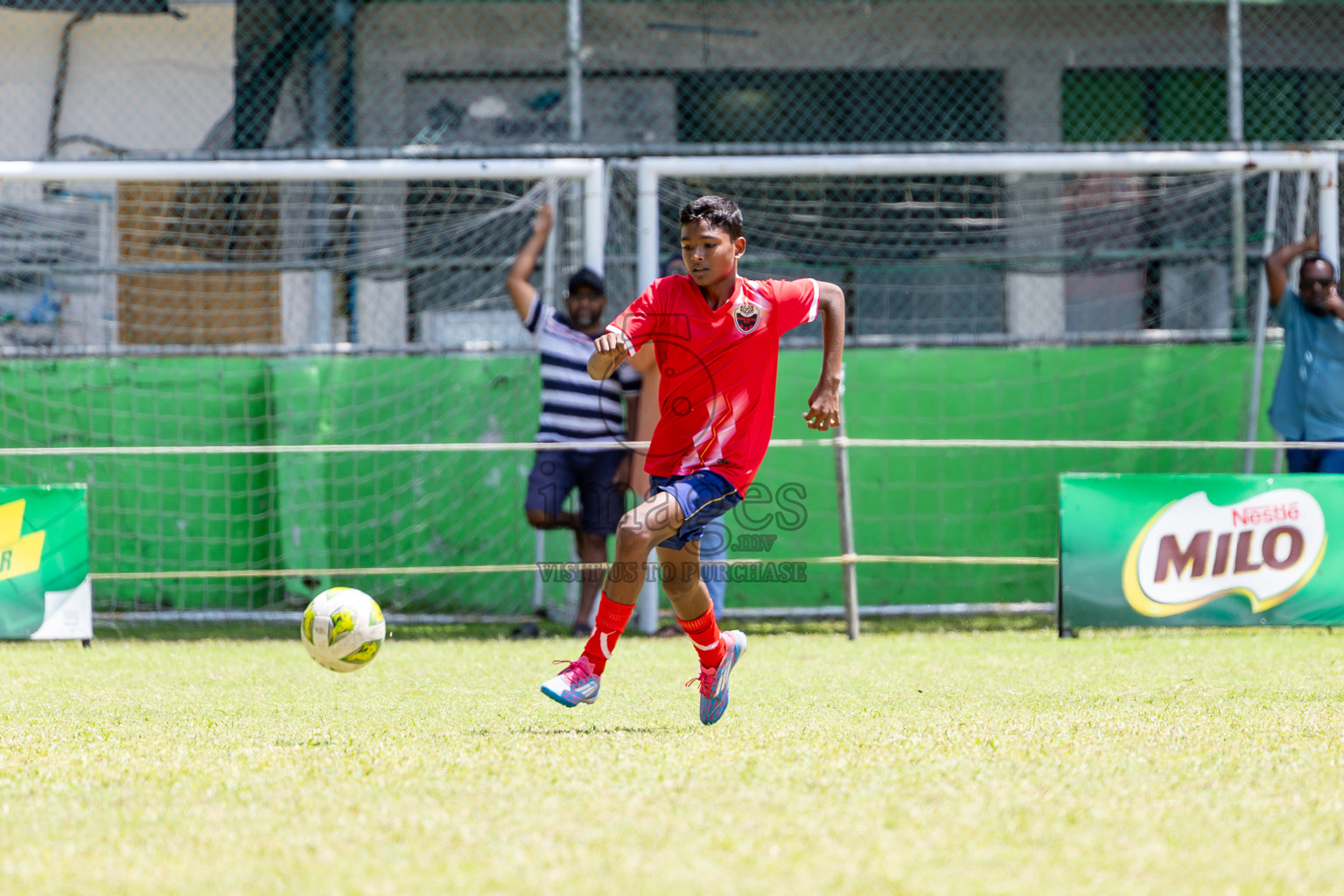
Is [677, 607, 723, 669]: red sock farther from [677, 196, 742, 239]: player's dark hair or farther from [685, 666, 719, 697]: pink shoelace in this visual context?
[677, 196, 742, 239]: player's dark hair

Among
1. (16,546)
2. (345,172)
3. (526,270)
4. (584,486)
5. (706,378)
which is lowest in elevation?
(16,546)

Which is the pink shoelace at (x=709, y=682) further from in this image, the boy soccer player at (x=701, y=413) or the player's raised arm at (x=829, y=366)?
the player's raised arm at (x=829, y=366)

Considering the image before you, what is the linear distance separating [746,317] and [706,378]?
0.25 metres

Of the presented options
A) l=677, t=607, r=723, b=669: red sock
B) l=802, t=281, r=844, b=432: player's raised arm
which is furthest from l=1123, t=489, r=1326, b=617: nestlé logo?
Result: l=677, t=607, r=723, b=669: red sock

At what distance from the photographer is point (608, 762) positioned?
11.7ft

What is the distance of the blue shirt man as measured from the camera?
802 centimetres

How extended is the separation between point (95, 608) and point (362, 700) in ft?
14.8

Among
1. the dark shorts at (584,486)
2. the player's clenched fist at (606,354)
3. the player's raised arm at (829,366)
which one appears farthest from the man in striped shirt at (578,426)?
the player's clenched fist at (606,354)

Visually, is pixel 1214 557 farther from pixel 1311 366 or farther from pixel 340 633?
pixel 340 633

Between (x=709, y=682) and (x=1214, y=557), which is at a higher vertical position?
(x=1214, y=557)

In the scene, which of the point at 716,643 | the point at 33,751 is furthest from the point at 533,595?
the point at 33,751

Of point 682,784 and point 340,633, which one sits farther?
point 340,633

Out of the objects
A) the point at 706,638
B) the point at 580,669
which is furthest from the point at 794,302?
the point at 580,669

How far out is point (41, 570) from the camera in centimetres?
721
